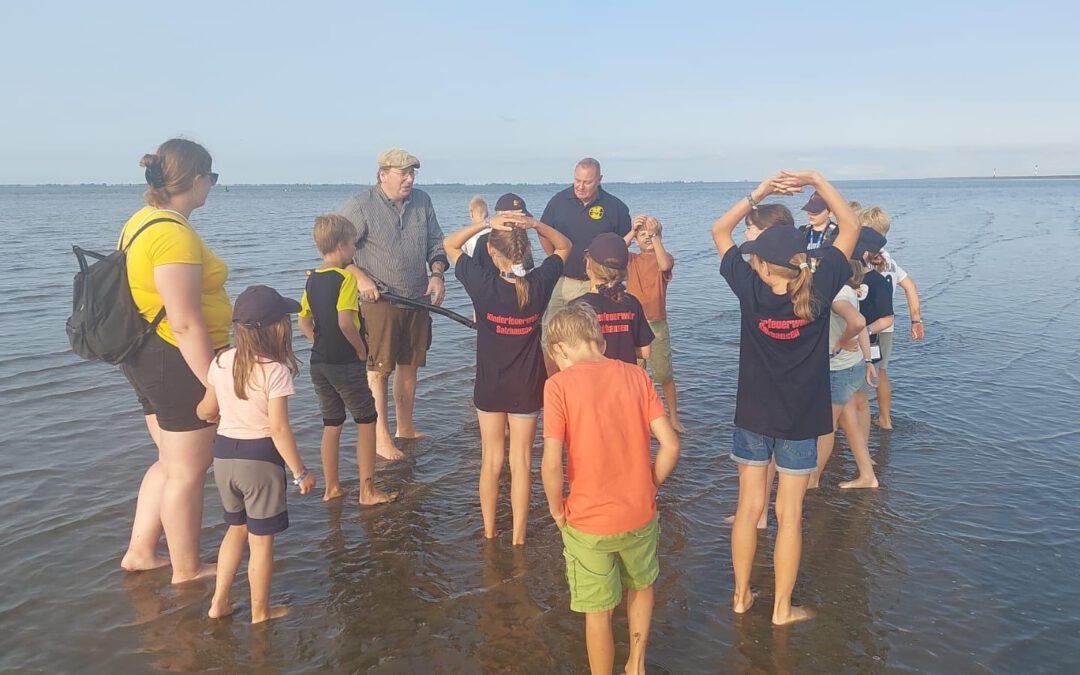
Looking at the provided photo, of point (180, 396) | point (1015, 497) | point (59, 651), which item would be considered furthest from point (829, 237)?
point (59, 651)

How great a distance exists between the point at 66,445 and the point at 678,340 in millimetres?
8707

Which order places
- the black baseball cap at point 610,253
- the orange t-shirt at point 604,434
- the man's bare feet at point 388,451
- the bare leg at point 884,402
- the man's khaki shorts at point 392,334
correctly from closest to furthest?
the orange t-shirt at point 604,434
the black baseball cap at point 610,253
the man's khaki shorts at point 392,334
the man's bare feet at point 388,451
the bare leg at point 884,402

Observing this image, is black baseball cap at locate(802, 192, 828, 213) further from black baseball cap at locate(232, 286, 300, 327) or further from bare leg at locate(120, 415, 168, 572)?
bare leg at locate(120, 415, 168, 572)

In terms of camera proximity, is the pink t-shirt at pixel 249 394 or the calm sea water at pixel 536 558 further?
the calm sea water at pixel 536 558

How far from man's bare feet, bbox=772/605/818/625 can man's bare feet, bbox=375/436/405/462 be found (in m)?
3.70

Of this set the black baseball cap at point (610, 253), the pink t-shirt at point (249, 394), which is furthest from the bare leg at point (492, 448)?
the pink t-shirt at point (249, 394)

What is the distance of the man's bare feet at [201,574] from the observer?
14.2 feet

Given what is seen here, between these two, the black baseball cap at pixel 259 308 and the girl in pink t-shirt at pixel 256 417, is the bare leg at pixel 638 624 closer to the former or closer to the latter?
the girl in pink t-shirt at pixel 256 417

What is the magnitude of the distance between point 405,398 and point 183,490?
111 inches

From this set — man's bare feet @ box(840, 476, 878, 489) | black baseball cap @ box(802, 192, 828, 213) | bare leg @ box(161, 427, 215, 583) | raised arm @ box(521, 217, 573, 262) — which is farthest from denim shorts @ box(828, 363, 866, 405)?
bare leg @ box(161, 427, 215, 583)

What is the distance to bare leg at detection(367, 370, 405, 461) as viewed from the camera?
250 inches

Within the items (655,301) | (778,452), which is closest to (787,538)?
(778,452)

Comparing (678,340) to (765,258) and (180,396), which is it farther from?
(180,396)

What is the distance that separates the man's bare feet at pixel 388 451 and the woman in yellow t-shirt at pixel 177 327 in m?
2.25
